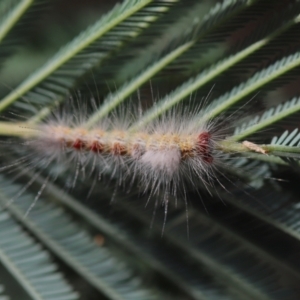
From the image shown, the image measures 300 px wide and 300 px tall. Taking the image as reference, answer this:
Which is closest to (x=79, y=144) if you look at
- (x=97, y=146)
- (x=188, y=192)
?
(x=97, y=146)

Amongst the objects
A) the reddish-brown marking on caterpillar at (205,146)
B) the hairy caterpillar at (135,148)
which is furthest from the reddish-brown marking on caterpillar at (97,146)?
the reddish-brown marking on caterpillar at (205,146)

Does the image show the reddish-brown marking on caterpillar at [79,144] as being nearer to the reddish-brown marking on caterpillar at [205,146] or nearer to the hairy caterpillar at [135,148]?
the hairy caterpillar at [135,148]

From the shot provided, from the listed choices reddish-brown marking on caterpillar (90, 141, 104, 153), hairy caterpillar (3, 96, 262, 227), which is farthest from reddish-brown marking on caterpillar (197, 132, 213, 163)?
reddish-brown marking on caterpillar (90, 141, 104, 153)

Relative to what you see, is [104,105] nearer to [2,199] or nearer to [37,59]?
[2,199]

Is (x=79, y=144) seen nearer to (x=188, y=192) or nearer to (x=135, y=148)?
(x=135, y=148)

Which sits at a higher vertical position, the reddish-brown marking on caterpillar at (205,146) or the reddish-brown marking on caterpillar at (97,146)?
the reddish-brown marking on caterpillar at (205,146)

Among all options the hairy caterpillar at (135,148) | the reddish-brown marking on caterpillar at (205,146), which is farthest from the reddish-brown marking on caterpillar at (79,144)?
the reddish-brown marking on caterpillar at (205,146)

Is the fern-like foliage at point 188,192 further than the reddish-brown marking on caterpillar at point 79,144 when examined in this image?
No

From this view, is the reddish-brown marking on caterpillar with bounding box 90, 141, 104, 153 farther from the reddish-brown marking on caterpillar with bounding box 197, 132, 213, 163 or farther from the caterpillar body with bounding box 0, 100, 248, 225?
the reddish-brown marking on caterpillar with bounding box 197, 132, 213, 163

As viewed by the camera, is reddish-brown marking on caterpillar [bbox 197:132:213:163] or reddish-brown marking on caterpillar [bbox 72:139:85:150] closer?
reddish-brown marking on caterpillar [bbox 197:132:213:163]
